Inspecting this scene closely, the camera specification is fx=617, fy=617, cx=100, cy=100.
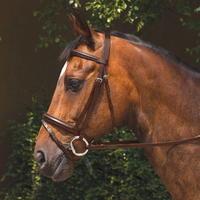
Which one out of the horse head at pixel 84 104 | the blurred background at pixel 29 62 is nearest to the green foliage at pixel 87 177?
the blurred background at pixel 29 62

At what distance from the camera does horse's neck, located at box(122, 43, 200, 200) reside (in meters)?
3.29

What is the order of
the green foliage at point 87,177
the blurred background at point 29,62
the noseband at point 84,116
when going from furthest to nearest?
1. the blurred background at point 29,62
2. the green foliage at point 87,177
3. the noseband at point 84,116

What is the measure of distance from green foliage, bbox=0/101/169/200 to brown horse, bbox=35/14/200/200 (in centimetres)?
228

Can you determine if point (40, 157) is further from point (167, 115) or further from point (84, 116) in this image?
point (167, 115)

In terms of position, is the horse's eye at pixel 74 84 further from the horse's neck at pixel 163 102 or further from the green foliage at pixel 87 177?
the green foliage at pixel 87 177

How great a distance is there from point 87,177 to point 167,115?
8.75 feet

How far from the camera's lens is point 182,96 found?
336cm

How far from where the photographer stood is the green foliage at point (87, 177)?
5.68m

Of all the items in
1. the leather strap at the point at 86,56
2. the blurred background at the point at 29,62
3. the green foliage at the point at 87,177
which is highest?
the leather strap at the point at 86,56

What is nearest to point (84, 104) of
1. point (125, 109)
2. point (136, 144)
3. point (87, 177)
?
point (125, 109)

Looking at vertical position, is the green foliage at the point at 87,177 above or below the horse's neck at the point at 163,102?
below

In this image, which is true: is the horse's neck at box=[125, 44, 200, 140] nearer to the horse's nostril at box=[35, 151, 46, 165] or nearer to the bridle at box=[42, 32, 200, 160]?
the bridle at box=[42, 32, 200, 160]

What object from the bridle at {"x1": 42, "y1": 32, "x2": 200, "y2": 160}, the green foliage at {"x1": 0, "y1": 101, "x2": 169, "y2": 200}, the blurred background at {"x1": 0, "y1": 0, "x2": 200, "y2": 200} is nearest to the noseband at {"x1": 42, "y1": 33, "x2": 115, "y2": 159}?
the bridle at {"x1": 42, "y1": 32, "x2": 200, "y2": 160}

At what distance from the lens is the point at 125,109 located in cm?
332
